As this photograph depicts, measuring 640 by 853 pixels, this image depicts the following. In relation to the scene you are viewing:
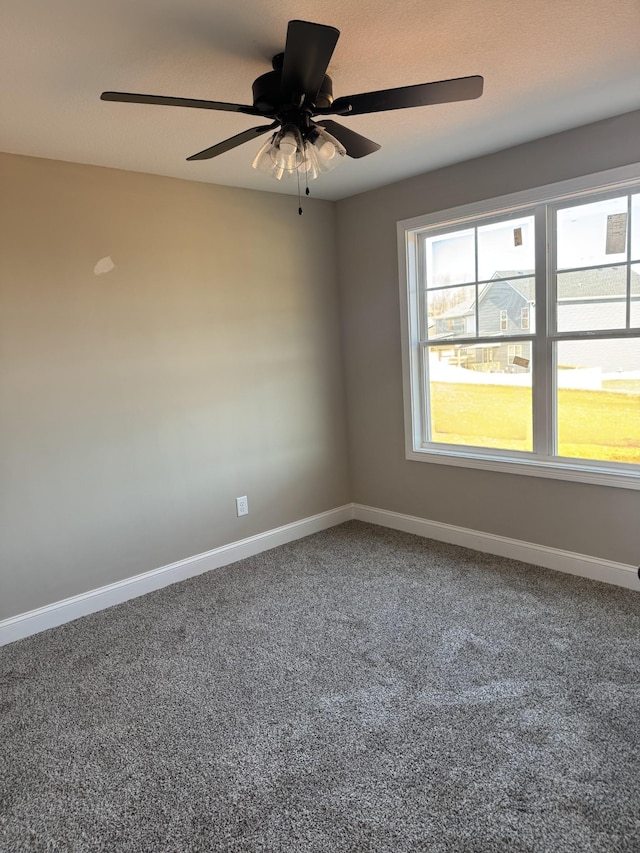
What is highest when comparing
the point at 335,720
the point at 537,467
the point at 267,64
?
the point at 267,64

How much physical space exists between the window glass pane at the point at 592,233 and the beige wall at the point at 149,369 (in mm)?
1723

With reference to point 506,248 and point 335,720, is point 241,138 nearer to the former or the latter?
point 506,248

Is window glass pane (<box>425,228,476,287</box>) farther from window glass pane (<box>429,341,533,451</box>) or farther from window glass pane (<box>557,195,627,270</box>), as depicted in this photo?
window glass pane (<box>557,195,627,270</box>)

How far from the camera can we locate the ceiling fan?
1.51m

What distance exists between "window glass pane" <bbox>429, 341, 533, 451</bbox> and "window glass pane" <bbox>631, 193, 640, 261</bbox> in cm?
72

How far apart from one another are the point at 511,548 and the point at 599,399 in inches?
42.6

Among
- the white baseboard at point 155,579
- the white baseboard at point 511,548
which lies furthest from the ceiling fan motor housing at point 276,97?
the white baseboard at point 511,548

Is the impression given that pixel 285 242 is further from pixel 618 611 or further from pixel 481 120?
pixel 618 611

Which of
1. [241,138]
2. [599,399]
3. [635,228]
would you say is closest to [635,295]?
[635,228]

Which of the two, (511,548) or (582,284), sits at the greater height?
(582,284)

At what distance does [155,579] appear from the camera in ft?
11.0

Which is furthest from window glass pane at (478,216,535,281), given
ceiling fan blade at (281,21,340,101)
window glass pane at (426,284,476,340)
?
ceiling fan blade at (281,21,340,101)

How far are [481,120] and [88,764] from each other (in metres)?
3.26

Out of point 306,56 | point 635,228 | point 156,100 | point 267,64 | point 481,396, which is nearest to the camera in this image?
point 306,56
